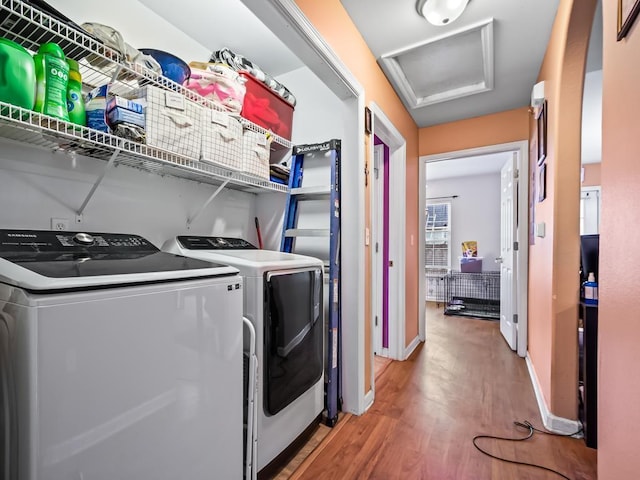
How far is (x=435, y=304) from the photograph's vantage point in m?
5.76

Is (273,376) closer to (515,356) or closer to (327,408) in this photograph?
(327,408)

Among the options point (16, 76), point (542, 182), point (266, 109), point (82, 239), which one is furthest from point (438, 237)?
point (16, 76)

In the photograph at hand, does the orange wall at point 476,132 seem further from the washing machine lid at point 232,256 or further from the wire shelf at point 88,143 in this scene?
the wire shelf at point 88,143

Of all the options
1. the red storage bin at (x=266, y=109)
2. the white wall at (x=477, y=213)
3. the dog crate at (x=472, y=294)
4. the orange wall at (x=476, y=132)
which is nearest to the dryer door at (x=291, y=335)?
the red storage bin at (x=266, y=109)

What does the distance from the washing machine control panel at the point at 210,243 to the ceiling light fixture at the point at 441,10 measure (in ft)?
5.59

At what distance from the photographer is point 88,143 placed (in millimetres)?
1133

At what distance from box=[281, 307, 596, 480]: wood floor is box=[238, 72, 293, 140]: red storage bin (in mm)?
1867

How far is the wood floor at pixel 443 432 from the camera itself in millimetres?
1458

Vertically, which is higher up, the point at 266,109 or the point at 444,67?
the point at 444,67

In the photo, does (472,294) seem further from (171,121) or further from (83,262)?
(83,262)

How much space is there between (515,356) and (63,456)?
3.42 meters

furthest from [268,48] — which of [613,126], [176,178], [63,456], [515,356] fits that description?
[515,356]

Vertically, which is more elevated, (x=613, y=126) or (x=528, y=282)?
(x=613, y=126)

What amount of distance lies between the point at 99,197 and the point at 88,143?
33 centimetres
